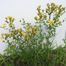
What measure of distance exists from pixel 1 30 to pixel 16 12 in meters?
0.21

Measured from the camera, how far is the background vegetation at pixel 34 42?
210cm

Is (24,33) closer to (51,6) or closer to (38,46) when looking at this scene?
(38,46)

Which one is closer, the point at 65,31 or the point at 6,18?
the point at 6,18

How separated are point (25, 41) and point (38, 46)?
0.40 ft

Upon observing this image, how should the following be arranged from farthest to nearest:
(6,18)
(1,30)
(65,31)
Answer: (65,31), (1,30), (6,18)

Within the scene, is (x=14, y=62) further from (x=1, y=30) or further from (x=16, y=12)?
(x=16, y=12)

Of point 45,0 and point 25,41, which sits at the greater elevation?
point 45,0

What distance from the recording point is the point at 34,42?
213 centimetres

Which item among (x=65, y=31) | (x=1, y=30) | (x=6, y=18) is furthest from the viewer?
(x=65, y=31)

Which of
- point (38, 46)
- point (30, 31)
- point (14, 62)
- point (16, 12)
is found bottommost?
point (14, 62)

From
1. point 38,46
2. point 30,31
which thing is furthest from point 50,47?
point 30,31

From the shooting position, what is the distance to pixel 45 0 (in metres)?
2.30

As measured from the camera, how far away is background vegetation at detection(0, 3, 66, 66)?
6.89ft

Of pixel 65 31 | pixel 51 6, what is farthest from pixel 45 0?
pixel 65 31
